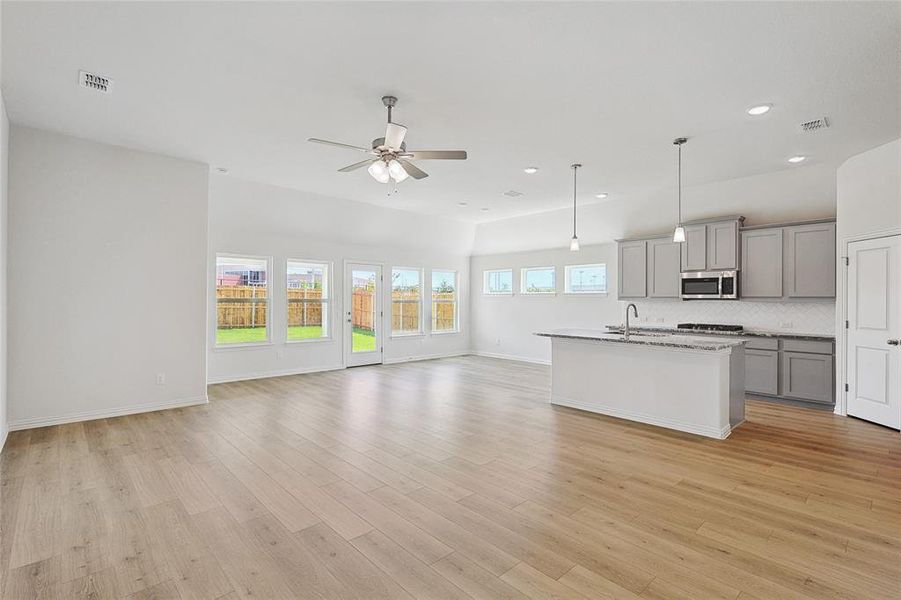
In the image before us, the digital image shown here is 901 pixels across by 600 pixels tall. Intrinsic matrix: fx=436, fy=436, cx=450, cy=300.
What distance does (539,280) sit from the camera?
9.58m

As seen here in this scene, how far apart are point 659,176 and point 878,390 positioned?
347 centimetres

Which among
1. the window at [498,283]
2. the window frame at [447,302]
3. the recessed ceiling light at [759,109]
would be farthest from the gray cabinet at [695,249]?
the window frame at [447,302]

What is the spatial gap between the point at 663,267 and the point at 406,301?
5190mm

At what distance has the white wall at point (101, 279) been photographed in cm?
447

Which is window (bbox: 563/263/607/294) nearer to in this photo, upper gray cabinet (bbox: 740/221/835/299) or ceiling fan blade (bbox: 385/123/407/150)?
upper gray cabinet (bbox: 740/221/835/299)

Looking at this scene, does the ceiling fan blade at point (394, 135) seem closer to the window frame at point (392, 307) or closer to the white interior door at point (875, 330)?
the white interior door at point (875, 330)

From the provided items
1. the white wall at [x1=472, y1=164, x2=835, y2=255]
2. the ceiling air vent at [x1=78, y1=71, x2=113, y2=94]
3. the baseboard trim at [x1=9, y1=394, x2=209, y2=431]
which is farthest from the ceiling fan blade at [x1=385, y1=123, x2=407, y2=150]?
the white wall at [x1=472, y1=164, x2=835, y2=255]

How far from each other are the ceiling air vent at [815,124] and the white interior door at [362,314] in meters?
6.97

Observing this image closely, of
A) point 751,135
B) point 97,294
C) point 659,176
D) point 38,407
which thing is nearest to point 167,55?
point 97,294

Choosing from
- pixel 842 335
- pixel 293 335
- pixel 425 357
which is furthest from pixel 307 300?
pixel 842 335

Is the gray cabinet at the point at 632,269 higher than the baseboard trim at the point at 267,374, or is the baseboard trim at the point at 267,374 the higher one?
the gray cabinet at the point at 632,269

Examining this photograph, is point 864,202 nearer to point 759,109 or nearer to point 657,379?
point 759,109

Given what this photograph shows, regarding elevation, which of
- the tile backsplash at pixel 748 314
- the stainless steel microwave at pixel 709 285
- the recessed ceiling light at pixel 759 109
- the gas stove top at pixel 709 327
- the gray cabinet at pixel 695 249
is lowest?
the gas stove top at pixel 709 327

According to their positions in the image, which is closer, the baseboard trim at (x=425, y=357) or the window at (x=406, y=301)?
the baseboard trim at (x=425, y=357)
